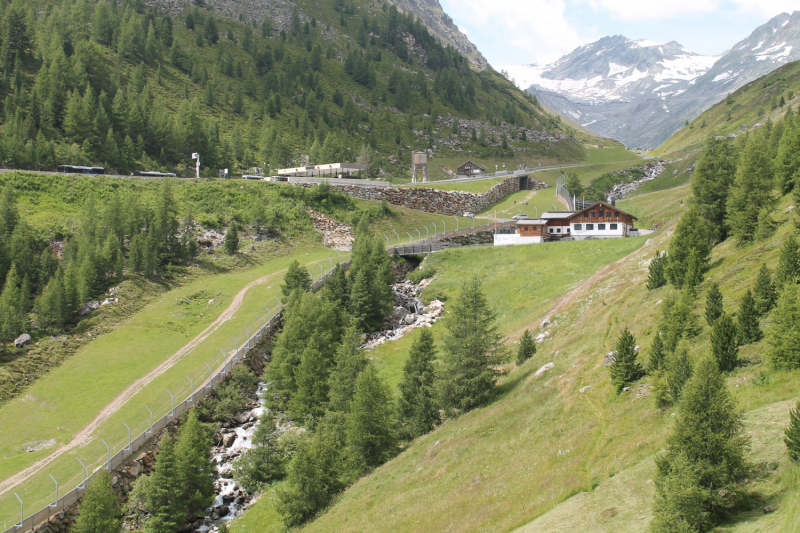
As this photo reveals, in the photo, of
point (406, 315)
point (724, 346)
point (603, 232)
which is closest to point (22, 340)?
point (406, 315)

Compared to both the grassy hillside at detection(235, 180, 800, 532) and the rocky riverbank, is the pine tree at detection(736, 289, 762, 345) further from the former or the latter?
the rocky riverbank

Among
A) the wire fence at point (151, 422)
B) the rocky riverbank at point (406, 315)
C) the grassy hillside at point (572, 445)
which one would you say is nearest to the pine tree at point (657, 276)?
the grassy hillside at point (572, 445)

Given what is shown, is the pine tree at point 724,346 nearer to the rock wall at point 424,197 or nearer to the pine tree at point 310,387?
the pine tree at point 310,387

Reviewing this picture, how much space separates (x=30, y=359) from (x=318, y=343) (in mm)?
28691

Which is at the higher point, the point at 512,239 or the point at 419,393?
the point at 512,239

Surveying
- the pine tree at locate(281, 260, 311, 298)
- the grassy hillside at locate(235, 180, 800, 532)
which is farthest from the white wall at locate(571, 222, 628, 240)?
the pine tree at locate(281, 260, 311, 298)

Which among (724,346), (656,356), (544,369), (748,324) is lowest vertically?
(544,369)

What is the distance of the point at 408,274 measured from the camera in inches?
3733

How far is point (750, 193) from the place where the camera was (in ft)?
162

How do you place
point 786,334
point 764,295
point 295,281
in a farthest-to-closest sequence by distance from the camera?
point 295,281 < point 764,295 < point 786,334

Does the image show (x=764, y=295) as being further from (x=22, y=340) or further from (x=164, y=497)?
(x=22, y=340)

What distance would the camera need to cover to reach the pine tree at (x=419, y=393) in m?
48.3

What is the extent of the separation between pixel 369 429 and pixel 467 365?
933 cm

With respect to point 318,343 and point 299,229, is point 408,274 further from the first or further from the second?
point 318,343
